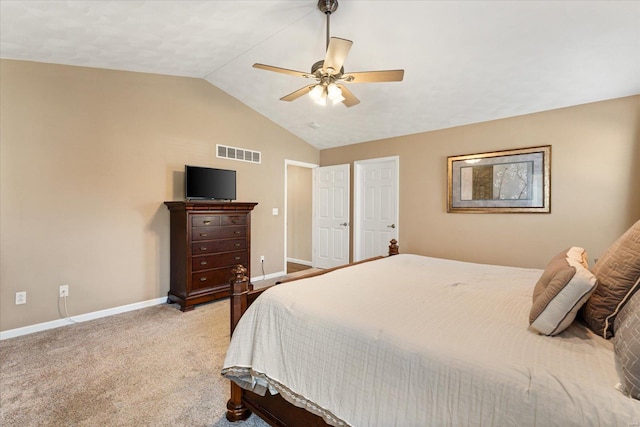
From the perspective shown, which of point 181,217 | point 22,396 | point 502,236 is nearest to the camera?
point 22,396

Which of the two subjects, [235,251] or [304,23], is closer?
[304,23]

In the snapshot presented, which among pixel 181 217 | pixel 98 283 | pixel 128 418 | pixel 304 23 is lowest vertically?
pixel 128 418

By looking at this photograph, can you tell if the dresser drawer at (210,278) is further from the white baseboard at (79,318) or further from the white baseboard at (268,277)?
the white baseboard at (268,277)

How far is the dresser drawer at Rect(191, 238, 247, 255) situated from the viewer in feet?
11.3

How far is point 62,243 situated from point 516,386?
3843mm

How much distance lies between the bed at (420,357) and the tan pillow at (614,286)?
0.6 inches

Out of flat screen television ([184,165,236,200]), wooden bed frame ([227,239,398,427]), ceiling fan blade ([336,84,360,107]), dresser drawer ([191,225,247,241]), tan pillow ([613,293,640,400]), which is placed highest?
ceiling fan blade ([336,84,360,107])

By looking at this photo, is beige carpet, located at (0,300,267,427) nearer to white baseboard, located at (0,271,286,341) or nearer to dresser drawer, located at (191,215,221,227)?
white baseboard, located at (0,271,286,341)

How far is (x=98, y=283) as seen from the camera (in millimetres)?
3164

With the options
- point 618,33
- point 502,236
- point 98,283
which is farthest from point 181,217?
point 618,33

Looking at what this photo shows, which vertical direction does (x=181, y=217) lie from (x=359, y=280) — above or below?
above

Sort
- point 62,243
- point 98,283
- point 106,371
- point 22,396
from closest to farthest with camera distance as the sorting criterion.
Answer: point 22,396 → point 106,371 → point 62,243 → point 98,283

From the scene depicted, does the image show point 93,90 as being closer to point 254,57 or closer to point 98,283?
point 254,57

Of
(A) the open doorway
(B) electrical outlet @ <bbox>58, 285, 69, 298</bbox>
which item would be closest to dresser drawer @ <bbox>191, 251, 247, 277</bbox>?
(B) electrical outlet @ <bbox>58, 285, 69, 298</bbox>
